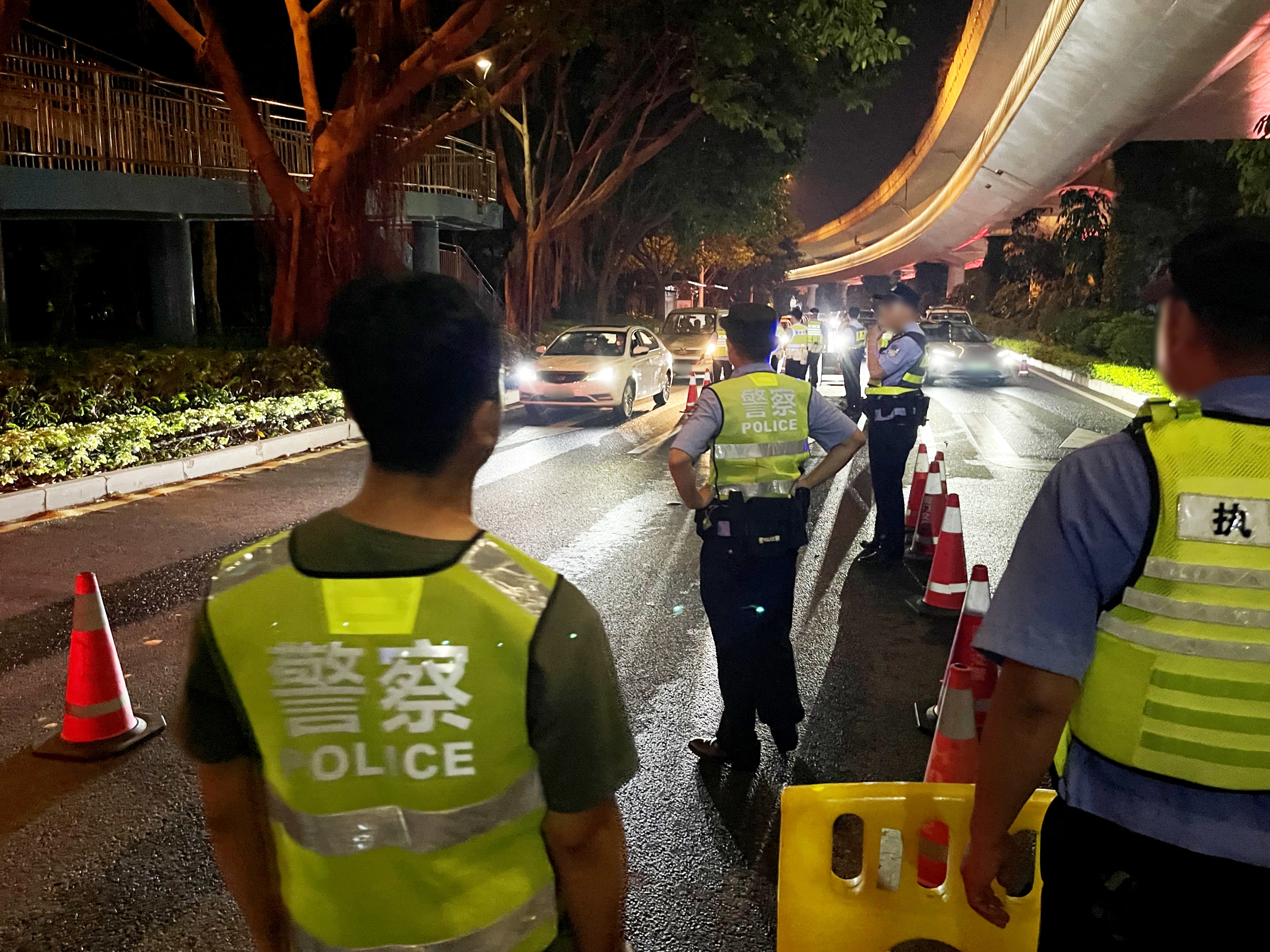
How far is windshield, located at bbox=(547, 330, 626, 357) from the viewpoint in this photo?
17484 millimetres

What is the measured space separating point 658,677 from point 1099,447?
157 inches

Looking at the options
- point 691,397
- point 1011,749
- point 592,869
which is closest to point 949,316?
point 691,397

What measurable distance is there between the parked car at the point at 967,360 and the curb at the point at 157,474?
13.7 metres

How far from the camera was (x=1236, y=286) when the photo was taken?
1.67m

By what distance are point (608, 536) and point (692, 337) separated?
59.5 ft

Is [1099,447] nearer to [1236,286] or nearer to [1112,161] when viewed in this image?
[1236,286]

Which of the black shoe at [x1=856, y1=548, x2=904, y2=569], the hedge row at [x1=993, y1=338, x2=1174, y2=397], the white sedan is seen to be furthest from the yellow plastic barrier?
the white sedan

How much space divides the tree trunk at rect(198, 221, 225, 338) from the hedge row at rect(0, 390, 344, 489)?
11674 mm

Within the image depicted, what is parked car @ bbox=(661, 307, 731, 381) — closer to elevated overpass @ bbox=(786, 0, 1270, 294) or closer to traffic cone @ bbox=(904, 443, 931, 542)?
elevated overpass @ bbox=(786, 0, 1270, 294)

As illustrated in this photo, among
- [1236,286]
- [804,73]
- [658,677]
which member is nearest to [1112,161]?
[804,73]

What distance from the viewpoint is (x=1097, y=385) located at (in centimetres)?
2341

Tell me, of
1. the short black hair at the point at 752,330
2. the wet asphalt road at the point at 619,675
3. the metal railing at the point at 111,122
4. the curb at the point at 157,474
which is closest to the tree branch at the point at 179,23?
the metal railing at the point at 111,122

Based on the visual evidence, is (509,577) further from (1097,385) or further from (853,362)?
(1097,385)

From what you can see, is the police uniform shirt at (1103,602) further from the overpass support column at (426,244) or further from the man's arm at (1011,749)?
the overpass support column at (426,244)
